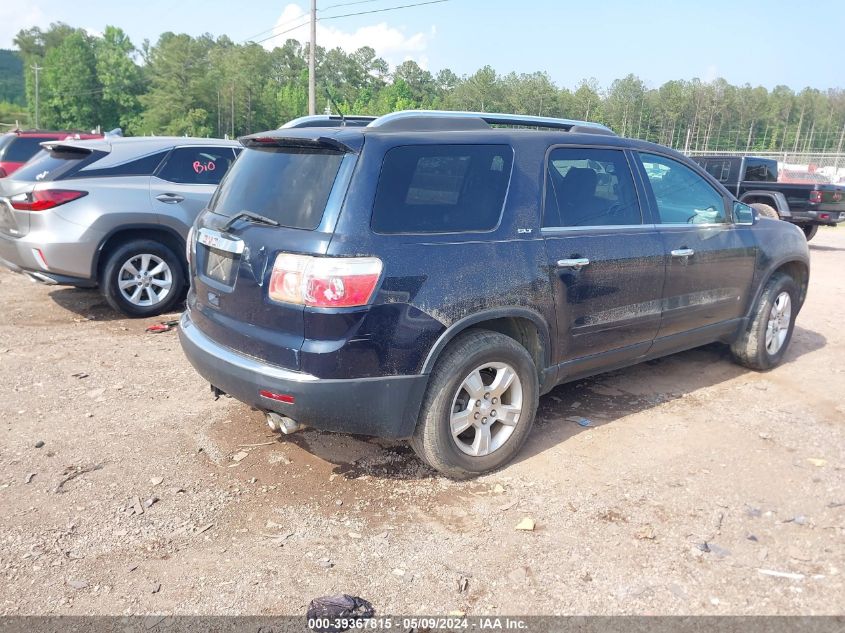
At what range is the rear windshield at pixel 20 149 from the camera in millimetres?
11023

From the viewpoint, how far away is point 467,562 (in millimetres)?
2998

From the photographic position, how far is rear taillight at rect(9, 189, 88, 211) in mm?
6223

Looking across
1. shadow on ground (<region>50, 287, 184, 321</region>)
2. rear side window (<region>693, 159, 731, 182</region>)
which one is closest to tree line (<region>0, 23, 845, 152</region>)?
rear side window (<region>693, 159, 731, 182</region>)

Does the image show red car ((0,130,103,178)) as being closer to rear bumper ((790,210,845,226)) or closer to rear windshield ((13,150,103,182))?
rear windshield ((13,150,103,182))

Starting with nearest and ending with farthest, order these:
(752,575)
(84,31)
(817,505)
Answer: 1. (752,575)
2. (817,505)
3. (84,31)

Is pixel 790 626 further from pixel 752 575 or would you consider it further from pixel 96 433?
pixel 96 433

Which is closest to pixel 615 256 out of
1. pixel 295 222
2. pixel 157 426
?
pixel 295 222

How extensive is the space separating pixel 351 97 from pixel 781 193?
199 ft

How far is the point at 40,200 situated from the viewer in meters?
6.22

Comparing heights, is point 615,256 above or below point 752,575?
above

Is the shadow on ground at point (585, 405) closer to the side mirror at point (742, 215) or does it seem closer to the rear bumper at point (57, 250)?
the side mirror at point (742, 215)

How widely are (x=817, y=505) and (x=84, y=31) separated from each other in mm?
126814

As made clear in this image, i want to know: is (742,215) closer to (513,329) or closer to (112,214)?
(513,329)

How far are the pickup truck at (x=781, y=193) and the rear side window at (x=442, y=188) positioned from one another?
11.1 metres
